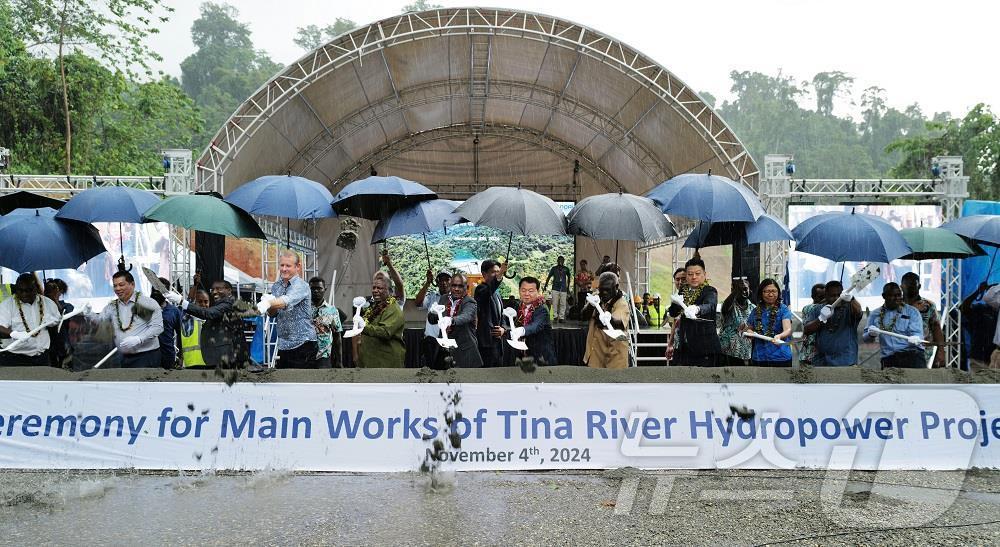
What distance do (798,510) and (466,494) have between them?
224 cm

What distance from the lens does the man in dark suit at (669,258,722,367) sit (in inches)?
279

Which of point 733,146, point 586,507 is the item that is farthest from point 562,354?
point 586,507

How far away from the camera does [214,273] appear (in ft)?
32.2

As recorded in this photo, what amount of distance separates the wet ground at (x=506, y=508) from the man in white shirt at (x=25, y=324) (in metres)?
1.54

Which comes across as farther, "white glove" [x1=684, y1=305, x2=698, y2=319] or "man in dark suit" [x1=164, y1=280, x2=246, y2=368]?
"white glove" [x1=684, y1=305, x2=698, y2=319]

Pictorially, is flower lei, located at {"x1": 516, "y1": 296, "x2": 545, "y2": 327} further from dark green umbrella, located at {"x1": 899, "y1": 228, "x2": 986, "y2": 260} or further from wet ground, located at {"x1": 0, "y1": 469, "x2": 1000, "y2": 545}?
dark green umbrella, located at {"x1": 899, "y1": 228, "x2": 986, "y2": 260}

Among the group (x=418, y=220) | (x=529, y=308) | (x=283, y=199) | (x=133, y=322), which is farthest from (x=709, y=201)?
(x=133, y=322)

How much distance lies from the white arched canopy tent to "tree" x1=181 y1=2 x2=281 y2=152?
Answer: 3658cm

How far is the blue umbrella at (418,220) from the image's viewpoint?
8.43 m

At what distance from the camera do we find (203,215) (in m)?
7.36

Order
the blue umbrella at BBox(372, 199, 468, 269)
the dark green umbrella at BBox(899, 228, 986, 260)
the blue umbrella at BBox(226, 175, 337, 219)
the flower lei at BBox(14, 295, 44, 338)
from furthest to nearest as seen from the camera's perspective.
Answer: the dark green umbrella at BBox(899, 228, 986, 260) → the blue umbrella at BBox(372, 199, 468, 269) → the blue umbrella at BBox(226, 175, 337, 219) → the flower lei at BBox(14, 295, 44, 338)

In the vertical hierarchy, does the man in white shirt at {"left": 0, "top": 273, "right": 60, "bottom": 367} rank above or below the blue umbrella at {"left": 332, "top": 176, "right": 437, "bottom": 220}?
below

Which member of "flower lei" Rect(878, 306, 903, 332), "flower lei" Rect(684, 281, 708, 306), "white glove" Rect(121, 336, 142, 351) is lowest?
"white glove" Rect(121, 336, 142, 351)

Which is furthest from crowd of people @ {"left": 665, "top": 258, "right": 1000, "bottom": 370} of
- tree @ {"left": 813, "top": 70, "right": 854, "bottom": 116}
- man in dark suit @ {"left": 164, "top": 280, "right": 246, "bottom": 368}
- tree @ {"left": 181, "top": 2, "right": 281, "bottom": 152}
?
tree @ {"left": 813, "top": 70, "right": 854, "bottom": 116}
